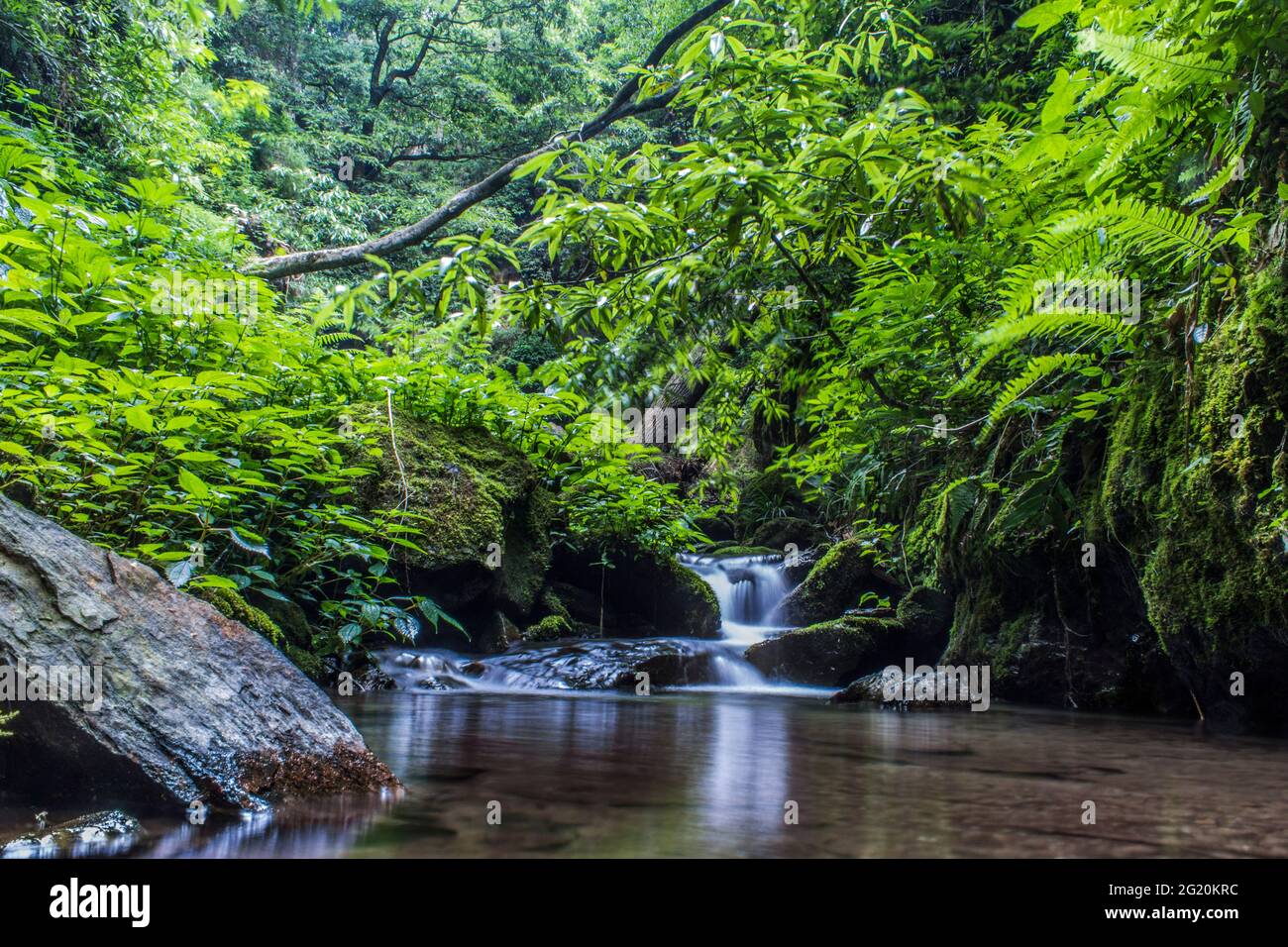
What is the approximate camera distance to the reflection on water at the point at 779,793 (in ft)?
5.59

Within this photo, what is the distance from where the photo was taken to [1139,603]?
4.57 m

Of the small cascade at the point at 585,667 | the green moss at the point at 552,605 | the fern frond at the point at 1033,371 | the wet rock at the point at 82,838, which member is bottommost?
the small cascade at the point at 585,667

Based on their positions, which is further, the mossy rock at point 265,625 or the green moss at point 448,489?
the green moss at point 448,489

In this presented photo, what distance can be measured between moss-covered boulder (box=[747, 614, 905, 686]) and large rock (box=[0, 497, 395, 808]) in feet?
17.7

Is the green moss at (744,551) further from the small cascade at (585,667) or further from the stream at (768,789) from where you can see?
the stream at (768,789)

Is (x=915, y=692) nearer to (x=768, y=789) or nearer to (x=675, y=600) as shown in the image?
(x=768, y=789)

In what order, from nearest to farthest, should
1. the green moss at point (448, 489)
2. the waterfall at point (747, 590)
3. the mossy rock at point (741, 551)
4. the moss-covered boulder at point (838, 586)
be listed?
the green moss at point (448, 489)
the moss-covered boulder at point (838, 586)
the waterfall at point (747, 590)
the mossy rock at point (741, 551)

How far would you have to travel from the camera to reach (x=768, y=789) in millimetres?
2363

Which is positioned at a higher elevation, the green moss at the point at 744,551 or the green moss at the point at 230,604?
the green moss at the point at 230,604

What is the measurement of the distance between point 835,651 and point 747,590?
300cm

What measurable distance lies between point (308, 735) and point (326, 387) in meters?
3.97

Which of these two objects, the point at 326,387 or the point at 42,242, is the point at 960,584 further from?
the point at 42,242

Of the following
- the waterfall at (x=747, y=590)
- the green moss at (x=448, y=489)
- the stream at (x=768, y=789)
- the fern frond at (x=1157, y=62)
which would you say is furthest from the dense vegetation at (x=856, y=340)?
the waterfall at (x=747, y=590)

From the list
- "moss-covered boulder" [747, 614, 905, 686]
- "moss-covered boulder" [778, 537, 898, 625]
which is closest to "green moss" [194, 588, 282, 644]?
"moss-covered boulder" [747, 614, 905, 686]
